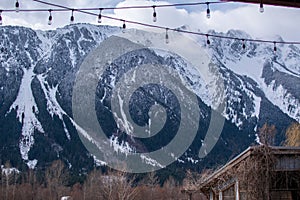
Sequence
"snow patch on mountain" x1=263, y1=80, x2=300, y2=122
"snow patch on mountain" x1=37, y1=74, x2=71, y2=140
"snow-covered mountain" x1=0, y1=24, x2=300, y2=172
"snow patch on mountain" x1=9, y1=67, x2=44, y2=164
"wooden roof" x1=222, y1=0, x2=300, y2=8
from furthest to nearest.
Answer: "snow patch on mountain" x1=263, y1=80, x2=300, y2=122 < "snow patch on mountain" x1=37, y1=74, x2=71, y2=140 < "snow patch on mountain" x1=9, y1=67, x2=44, y2=164 < "snow-covered mountain" x1=0, y1=24, x2=300, y2=172 < "wooden roof" x1=222, y1=0, x2=300, y2=8

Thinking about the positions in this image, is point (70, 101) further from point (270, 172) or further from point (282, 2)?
point (282, 2)

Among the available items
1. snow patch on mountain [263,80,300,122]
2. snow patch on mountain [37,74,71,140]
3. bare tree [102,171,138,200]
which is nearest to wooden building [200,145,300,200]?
bare tree [102,171,138,200]

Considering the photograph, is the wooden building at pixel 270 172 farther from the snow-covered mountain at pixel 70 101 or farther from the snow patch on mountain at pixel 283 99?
the snow patch on mountain at pixel 283 99

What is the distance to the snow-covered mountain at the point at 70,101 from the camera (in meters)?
119

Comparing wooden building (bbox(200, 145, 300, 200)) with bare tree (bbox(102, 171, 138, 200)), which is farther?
bare tree (bbox(102, 171, 138, 200))

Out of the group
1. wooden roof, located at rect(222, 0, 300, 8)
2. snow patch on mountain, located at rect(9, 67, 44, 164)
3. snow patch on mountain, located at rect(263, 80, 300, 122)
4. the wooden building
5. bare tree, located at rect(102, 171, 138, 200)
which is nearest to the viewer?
wooden roof, located at rect(222, 0, 300, 8)

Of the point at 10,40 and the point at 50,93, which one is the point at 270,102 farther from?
the point at 10,40

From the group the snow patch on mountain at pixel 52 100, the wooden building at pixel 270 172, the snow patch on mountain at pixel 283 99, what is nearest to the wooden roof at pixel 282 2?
the wooden building at pixel 270 172

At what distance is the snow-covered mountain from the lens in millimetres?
119250

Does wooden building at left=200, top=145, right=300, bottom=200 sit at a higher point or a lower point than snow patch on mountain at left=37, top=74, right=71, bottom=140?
lower

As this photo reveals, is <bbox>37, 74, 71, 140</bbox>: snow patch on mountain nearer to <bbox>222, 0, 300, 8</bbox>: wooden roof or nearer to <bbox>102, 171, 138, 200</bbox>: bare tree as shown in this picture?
<bbox>102, 171, 138, 200</bbox>: bare tree

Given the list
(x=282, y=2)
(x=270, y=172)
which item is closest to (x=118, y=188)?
(x=270, y=172)

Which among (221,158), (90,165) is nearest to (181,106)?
(221,158)

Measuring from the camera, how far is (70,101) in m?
147
